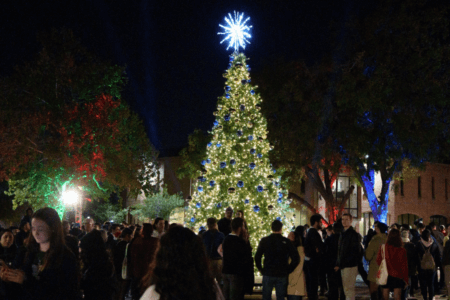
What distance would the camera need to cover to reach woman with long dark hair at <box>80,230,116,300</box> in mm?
7301

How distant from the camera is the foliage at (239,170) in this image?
1816 centimetres

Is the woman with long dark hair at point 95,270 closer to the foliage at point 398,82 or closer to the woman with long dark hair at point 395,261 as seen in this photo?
the woman with long dark hair at point 395,261

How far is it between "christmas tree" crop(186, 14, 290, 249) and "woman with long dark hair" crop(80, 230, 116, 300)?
10641 mm

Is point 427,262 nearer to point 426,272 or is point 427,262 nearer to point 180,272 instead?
point 426,272

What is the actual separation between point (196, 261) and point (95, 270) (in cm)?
422

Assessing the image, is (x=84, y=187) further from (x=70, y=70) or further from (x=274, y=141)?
(x=274, y=141)

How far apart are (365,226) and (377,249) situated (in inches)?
1667

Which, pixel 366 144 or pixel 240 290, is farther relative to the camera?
pixel 366 144

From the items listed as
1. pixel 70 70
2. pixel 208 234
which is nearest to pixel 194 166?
pixel 70 70

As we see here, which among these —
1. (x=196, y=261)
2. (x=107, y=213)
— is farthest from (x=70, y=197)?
(x=196, y=261)

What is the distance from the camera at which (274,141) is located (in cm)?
3192

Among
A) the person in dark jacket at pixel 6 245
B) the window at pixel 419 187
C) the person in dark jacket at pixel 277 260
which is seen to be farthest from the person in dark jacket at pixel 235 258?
the window at pixel 419 187

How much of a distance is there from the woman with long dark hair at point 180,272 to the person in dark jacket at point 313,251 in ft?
30.8

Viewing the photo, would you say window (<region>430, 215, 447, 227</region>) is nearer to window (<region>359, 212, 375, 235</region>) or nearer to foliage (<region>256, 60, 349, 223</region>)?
window (<region>359, 212, 375, 235</region>)
